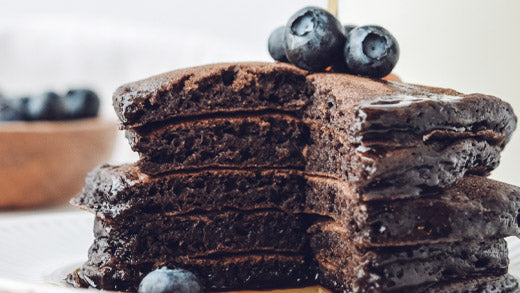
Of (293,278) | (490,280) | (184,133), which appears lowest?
(293,278)

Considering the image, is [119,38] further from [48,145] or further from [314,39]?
[314,39]

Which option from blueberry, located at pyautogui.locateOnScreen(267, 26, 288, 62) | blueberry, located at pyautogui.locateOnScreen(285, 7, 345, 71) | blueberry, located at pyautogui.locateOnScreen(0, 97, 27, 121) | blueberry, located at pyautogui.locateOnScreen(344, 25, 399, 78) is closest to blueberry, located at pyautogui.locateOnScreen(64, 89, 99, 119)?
blueberry, located at pyautogui.locateOnScreen(0, 97, 27, 121)

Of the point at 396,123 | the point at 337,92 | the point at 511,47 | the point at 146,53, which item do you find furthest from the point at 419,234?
the point at 146,53

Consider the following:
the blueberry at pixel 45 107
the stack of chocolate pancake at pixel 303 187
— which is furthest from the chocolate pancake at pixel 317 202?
the blueberry at pixel 45 107

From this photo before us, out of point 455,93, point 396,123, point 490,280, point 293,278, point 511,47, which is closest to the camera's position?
point 396,123

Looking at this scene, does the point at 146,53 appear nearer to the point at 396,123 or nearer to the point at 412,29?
the point at 412,29

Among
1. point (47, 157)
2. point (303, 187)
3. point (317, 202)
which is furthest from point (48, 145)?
point (317, 202)

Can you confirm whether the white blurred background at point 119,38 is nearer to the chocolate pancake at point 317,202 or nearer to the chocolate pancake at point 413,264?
the chocolate pancake at point 317,202
